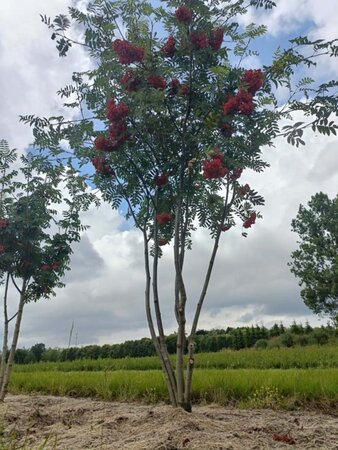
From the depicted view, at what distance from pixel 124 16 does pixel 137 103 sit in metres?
→ 1.37

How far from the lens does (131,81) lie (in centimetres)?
501

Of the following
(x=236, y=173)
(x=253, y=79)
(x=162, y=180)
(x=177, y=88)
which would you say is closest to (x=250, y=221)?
(x=236, y=173)

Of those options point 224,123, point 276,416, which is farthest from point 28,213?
point 276,416

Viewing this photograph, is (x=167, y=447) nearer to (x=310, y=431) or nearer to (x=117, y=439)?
(x=117, y=439)

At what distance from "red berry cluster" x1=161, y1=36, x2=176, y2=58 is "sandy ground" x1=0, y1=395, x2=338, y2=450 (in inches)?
144

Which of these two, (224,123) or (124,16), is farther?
(124,16)

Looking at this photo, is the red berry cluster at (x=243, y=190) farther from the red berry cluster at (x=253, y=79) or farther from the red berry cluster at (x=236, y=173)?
the red berry cluster at (x=253, y=79)

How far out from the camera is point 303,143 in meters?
3.67

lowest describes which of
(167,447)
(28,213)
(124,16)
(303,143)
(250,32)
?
(167,447)

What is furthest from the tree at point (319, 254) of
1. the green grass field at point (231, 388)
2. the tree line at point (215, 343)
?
the green grass field at point (231, 388)

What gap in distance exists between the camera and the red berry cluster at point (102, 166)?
547cm

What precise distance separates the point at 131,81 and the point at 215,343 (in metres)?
24.6

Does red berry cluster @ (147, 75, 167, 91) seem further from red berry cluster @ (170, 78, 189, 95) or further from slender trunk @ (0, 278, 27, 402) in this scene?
slender trunk @ (0, 278, 27, 402)

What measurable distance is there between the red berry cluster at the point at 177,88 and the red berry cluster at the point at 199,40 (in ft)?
1.35
